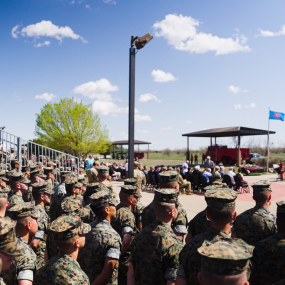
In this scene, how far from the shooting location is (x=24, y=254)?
2469mm

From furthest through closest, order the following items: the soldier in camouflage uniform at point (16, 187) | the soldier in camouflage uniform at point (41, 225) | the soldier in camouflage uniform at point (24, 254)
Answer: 1. the soldier in camouflage uniform at point (16, 187)
2. the soldier in camouflage uniform at point (41, 225)
3. the soldier in camouflage uniform at point (24, 254)

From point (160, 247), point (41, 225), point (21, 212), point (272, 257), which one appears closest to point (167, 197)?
point (160, 247)

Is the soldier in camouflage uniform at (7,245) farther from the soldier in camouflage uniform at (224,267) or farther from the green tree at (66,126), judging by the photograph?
the green tree at (66,126)

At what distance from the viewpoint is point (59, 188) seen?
220 inches

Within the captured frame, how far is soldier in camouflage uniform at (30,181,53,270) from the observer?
3.63 metres

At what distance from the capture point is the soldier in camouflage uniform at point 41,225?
3.63 m

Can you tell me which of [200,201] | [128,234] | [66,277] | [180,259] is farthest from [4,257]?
[200,201]

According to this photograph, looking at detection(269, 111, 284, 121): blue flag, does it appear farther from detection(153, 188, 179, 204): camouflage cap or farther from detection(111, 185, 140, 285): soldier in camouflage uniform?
detection(153, 188, 179, 204): camouflage cap

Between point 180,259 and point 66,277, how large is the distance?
899mm

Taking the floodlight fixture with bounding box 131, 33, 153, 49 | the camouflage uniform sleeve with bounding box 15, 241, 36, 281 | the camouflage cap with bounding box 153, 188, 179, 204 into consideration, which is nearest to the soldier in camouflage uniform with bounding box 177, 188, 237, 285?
the camouflage cap with bounding box 153, 188, 179, 204

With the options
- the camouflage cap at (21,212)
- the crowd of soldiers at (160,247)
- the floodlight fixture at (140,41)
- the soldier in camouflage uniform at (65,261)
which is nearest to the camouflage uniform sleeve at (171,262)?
the crowd of soldiers at (160,247)

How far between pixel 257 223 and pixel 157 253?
1447 mm

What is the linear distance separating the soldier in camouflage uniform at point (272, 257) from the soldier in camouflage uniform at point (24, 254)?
6.49 ft

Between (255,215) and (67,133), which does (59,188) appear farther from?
(67,133)
